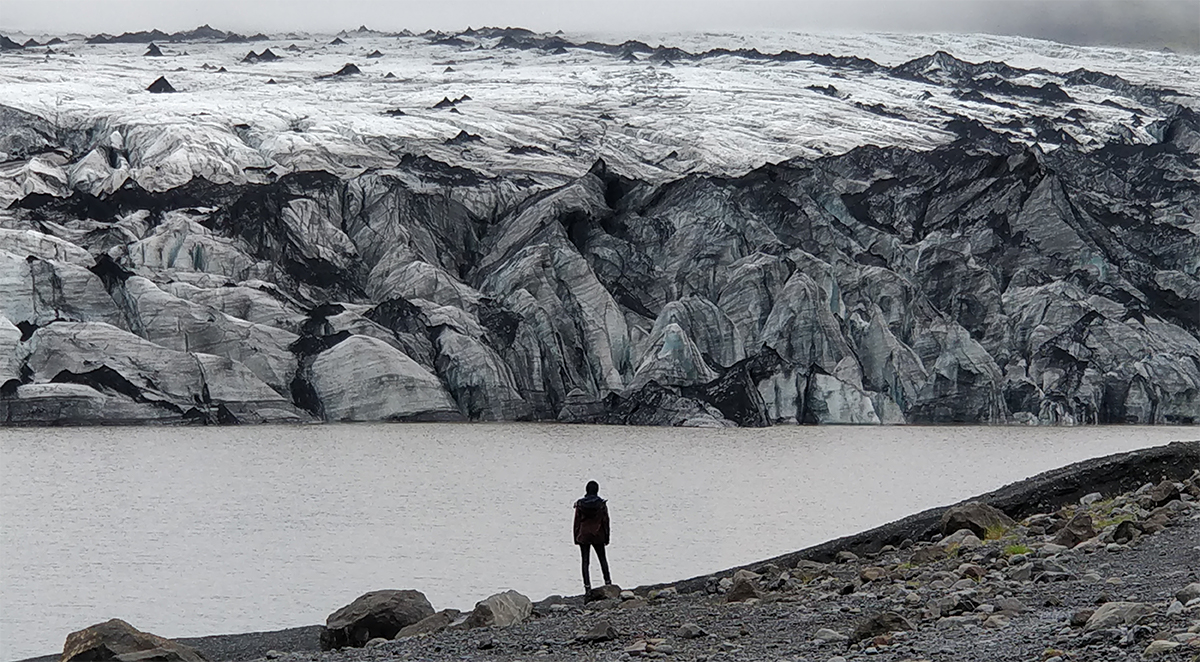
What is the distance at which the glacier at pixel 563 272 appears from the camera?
31891 millimetres

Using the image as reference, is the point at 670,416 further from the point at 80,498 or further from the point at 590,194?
the point at 80,498

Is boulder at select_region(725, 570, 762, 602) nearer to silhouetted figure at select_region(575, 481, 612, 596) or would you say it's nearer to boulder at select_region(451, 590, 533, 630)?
silhouetted figure at select_region(575, 481, 612, 596)

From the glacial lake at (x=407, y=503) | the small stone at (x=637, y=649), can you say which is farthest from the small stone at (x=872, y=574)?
the glacial lake at (x=407, y=503)

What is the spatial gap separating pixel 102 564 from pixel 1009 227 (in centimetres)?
3118

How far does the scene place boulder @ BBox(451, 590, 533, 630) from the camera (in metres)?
9.20

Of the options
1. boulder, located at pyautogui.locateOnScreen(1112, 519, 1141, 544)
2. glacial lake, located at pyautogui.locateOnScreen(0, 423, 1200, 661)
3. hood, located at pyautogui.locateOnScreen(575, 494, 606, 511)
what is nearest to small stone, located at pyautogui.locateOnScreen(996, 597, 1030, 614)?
boulder, located at pyautogui.locateOnScreen(1112, 519, 1141, 544)

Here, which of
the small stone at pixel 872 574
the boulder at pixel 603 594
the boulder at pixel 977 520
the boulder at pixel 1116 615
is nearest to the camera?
the boulder at pixel 1116 615

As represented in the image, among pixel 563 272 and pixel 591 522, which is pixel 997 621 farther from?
pixel 563 272

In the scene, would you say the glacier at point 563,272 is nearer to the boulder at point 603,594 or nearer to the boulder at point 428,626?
the boulder at point 603,594

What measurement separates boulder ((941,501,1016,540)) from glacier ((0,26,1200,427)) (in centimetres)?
2015

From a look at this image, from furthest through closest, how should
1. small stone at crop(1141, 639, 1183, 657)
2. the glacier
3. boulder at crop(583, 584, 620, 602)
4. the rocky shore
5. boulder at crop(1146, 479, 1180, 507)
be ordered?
the glacier, boulder at crop(1146, 479, 1180, 507), boulder at crop(583, 584, 620, 602), the rocky shore, small stone at crop(1141, 639, 1183, 657)

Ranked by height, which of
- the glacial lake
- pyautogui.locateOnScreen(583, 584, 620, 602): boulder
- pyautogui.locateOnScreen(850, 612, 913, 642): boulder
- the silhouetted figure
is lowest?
pyautogui.locateOnScreen(850, 612, 913, 642): boulder

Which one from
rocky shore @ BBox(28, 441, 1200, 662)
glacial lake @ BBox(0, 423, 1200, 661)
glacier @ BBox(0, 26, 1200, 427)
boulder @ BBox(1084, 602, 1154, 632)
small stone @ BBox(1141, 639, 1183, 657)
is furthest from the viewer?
glacier @ BBox(0, 26, 1200, 427)

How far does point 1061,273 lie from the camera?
39000mm
